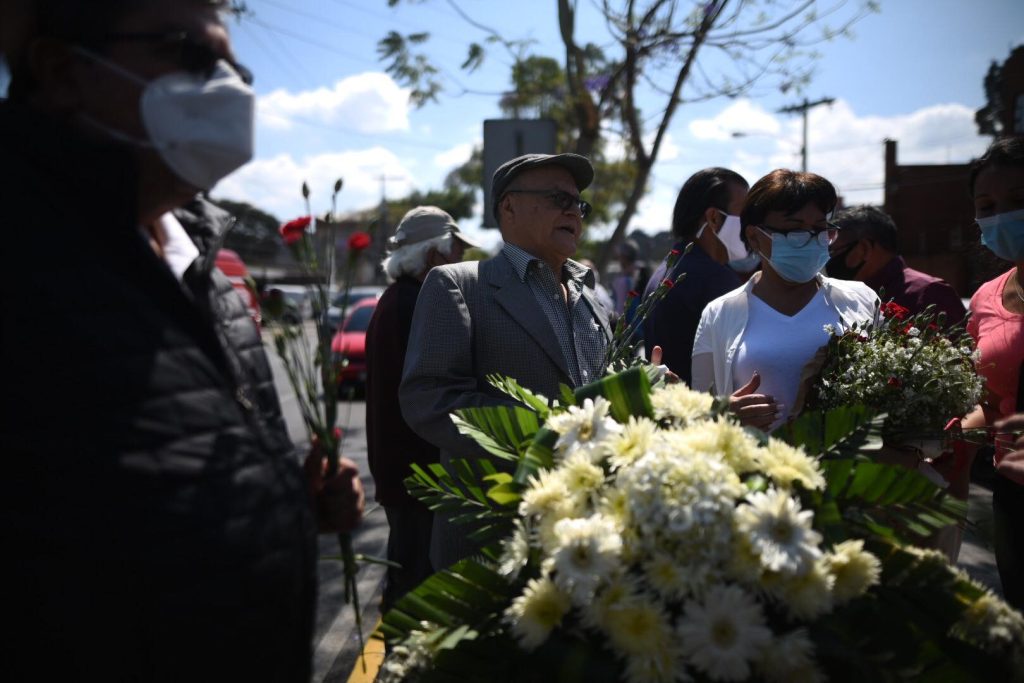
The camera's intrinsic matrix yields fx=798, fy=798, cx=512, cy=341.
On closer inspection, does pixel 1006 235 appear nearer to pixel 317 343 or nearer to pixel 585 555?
pixel 585 555

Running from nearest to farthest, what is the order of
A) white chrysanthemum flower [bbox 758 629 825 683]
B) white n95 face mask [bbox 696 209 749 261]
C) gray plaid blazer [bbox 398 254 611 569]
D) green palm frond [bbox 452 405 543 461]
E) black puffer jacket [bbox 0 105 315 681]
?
black puffer jacket [bbox 0 105 315 681] → white chrysanthemum flower [bbox 758 629 825 683] → green palm frond [bbox 452 405 543 461] → gray plaid blazer [bbox 398 254 611 569] → white n95 face mask [bbox 696 209 749 261]

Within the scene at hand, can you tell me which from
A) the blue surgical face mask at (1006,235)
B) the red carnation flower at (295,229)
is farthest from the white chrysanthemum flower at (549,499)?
the blue surgical face mask at (1006,235)

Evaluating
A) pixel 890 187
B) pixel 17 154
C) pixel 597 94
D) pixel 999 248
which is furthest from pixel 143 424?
pixel 890 187

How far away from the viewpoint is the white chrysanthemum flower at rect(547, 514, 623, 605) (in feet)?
4.28

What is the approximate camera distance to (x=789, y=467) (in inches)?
56.2

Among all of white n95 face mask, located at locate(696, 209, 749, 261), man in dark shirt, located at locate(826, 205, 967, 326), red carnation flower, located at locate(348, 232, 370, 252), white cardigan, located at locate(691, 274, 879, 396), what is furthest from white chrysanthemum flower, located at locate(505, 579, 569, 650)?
man in dark shirt, located at locate(826, 205, 967, 326)

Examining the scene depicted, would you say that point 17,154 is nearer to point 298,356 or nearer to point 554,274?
point 298,356

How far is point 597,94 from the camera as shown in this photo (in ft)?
28.8

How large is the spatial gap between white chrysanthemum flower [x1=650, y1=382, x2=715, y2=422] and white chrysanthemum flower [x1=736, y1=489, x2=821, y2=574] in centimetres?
30

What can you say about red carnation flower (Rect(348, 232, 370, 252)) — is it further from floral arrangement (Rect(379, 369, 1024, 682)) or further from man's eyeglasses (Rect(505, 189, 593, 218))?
man's eyeglasses (Rect(505, 189, 593, 218))

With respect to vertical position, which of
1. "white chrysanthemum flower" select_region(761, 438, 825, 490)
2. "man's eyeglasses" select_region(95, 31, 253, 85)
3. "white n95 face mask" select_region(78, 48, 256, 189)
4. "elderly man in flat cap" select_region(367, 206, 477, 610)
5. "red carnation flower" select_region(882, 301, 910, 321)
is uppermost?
"man's eyeglasses" select_region(95, 31, 253, 85)

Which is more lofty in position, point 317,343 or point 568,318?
point 317,343

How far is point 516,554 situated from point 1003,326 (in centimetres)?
225

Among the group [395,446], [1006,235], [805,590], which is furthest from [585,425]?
[1006,235]
